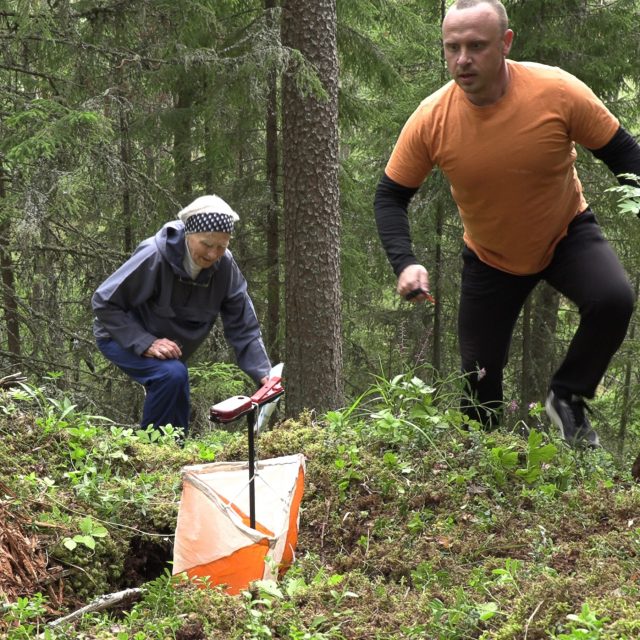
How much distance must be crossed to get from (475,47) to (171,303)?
290 cm

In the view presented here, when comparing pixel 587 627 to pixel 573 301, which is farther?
pixel 573 301

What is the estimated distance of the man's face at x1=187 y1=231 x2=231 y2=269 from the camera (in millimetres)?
5219

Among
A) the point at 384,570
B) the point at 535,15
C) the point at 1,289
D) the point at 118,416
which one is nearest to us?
the point at 384,570

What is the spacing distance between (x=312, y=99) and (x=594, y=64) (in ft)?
14.4

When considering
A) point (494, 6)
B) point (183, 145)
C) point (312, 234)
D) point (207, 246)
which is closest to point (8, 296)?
point (312, 234)

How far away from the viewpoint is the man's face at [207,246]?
522 centimetres

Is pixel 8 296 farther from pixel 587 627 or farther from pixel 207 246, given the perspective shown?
pixel 587 627

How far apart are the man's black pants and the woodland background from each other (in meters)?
0.90

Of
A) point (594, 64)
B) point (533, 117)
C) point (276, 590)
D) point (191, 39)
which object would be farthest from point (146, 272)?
point (594, 64)

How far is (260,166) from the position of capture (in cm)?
1180

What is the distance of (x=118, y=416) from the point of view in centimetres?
1016

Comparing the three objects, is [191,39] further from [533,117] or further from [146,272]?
A: [533,117]

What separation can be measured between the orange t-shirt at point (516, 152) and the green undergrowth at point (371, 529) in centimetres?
94

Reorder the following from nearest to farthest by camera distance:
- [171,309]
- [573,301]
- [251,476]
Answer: [251,476] → [573,301] → [171,309]
